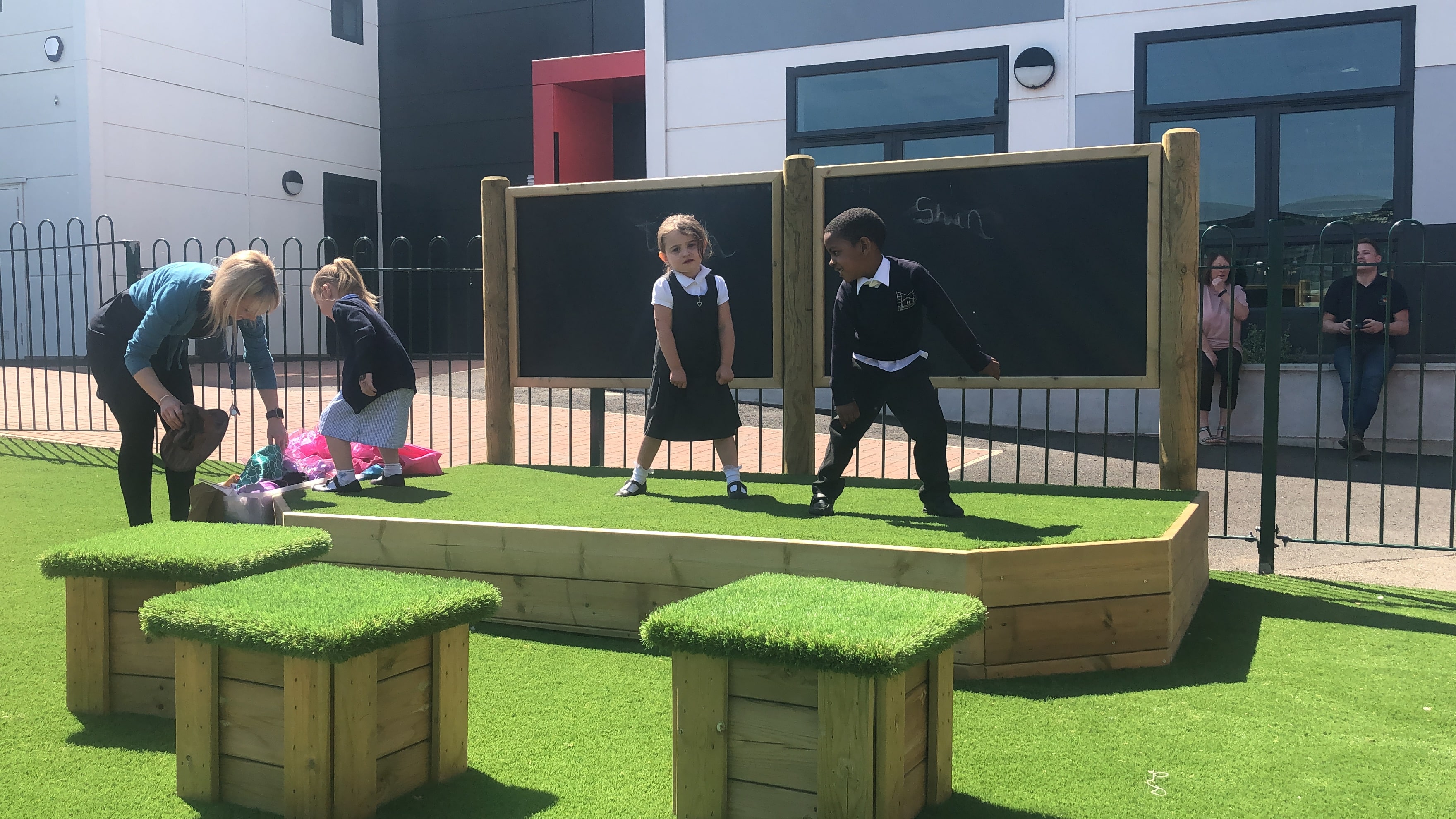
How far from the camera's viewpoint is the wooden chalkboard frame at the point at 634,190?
21.9 ft

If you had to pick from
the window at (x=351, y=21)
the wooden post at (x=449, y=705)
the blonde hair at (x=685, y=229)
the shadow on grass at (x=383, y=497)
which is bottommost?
the wooden post at (x=449, y=705)

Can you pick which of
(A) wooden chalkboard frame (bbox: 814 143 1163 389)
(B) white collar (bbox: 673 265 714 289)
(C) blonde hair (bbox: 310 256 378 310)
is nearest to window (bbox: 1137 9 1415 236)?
(A) wooden chalkboard frame (bbox: 814 143 1163 389)

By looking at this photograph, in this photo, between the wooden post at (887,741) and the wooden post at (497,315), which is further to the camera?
the wooden post at (497,315)

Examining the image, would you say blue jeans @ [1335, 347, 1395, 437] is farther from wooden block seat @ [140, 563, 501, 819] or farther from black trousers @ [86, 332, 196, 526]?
black trousers @ [86, 332, 196, 526]

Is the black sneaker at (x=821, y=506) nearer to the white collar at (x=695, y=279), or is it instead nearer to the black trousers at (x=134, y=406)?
the white collar at (x=695, y=279)

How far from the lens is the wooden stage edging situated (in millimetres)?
4316

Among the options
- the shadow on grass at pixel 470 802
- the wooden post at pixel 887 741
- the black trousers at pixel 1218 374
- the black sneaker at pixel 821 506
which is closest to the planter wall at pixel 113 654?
the shadow on grass at pixel 470 802

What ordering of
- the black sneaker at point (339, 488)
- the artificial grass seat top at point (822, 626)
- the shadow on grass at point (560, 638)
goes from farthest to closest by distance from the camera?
the black sneaker at point (339, 488)
the shadow on grass at point (560, 638)
the artificial grass seat top at point (822, 626)

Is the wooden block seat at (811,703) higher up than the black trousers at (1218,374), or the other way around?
the black trousers at (1218,374)

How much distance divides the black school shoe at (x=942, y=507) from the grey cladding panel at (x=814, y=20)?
8.75 m

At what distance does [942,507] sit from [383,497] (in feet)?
9.68

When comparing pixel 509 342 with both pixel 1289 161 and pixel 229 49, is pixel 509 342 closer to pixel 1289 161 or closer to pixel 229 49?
pixel 1289 161

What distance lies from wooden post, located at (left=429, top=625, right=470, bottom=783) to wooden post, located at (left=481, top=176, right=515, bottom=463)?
4.18 metres

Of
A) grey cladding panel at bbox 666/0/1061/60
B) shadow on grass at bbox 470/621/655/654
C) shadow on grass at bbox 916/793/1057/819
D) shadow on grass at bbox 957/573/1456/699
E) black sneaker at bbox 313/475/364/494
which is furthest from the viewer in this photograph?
grey cladding panel at bbox 666/0/1061/60
